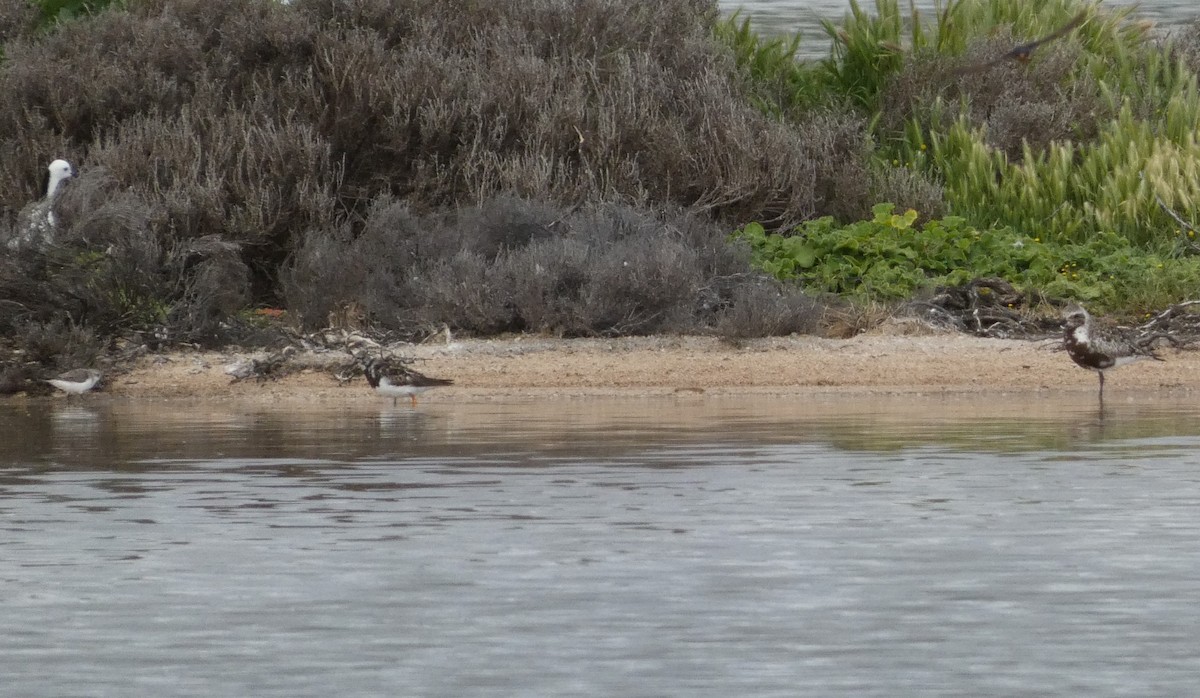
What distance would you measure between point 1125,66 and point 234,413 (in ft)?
35.1

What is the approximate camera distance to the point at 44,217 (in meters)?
14.8

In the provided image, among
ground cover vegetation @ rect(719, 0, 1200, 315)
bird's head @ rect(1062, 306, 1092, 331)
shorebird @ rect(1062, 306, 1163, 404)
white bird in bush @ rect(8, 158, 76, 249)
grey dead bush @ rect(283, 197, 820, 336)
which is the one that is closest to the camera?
shorebird @ rect(1062, 306, 1163, 404)

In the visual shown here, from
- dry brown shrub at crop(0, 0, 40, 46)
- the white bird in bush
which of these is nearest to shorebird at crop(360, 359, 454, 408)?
the white bird in bush

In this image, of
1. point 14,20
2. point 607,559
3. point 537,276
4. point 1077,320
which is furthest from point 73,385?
point 607,559

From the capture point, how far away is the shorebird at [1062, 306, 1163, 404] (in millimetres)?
13148

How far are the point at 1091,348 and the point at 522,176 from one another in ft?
16.9

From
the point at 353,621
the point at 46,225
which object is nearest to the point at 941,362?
the point at 46,225

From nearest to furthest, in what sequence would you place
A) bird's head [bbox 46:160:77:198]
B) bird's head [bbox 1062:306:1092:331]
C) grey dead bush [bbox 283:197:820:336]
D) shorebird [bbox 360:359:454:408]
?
bird's head [bbox 1062:306:1092:331]
shorebird [bbox 360:359:454:408]
grey dead bush [bbox 283:197:820:336]
bird's head [bbox 46:160:77:198]

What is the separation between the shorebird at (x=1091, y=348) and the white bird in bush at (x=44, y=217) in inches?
278

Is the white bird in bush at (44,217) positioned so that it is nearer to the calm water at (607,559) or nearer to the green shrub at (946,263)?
the calm water at (607,559)

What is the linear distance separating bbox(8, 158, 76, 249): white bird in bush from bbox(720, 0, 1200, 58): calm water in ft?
55.3

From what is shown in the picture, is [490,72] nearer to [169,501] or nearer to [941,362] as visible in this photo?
[941,362]

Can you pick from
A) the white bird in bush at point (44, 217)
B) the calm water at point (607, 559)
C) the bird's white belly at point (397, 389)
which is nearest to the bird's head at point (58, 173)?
the white bird in bush at point (44, 217)

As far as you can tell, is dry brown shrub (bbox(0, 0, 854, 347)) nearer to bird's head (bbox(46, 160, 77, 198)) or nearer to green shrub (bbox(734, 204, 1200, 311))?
bird's head (bbox(46, 160, 77, 198))
